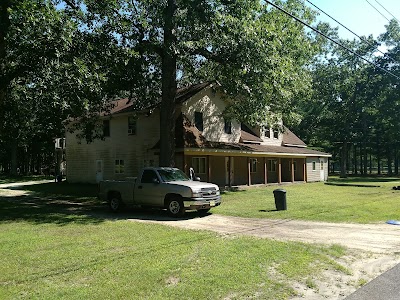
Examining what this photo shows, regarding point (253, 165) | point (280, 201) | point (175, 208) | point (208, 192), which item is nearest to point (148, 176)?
point (175, 208)

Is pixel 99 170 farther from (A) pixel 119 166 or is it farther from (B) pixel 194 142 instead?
(B) pixel 194 142

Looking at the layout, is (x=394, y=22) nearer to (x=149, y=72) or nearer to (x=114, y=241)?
(x=149, y=72)

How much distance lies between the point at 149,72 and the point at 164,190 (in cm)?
1000

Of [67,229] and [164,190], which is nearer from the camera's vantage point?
[67,229]

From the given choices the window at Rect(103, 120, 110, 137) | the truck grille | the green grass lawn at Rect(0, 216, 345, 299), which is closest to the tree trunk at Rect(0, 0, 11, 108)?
the green grass lawn at Rect(0, 216, 345, 299)

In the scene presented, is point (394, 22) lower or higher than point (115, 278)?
higher

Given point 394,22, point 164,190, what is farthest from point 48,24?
point 394,22

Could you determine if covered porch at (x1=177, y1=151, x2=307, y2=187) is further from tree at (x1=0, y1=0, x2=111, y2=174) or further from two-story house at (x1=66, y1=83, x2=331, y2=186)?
tree at (x1=0, y1=0, x2=111, y2=174)

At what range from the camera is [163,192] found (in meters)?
14.7

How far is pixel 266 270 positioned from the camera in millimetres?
7000

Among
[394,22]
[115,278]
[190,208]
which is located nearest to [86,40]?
[190,208]

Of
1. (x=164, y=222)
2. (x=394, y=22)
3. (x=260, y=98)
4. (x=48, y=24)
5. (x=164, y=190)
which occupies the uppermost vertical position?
(x=394, y=22)

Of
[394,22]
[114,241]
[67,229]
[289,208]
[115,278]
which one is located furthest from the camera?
[394,22]

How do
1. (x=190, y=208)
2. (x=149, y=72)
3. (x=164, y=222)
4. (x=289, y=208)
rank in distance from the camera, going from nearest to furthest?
(x=164, y=222) < (x=190, y=208) < (x=289, y=208) < (x=149, y=72)
